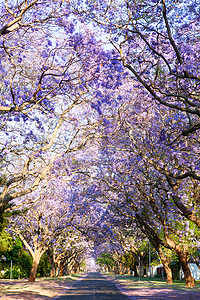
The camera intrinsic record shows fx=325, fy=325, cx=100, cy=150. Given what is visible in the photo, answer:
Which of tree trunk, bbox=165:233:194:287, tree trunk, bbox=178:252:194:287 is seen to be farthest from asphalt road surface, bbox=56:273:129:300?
tree trunk, bbox=178:252:194:287

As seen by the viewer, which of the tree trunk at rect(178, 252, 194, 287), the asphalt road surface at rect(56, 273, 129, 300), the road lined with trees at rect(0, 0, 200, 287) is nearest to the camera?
the road lined with trees at rect(0, 0, 200, 287)

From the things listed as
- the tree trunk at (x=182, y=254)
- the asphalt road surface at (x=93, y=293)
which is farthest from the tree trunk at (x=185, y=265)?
the asphalt road surface at (x=93, y=293)

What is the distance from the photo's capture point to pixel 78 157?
20250 mm

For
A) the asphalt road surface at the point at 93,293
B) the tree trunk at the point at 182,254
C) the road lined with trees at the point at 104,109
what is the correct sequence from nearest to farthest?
the road lined with trees at the point at 104,109
the asphalt road surface at the point at 93,293
the tree trunk at the point at 182,254

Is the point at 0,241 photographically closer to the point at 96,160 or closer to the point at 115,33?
the point at 96,160

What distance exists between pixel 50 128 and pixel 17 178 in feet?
14.2

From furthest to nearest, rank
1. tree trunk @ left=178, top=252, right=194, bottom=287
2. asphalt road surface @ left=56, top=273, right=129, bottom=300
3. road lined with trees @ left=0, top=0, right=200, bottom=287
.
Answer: tree trunk @ left=178, top=252, right=194, bottom=287, asphalt road surface @ left=56, top=273, right=129, bottom=300, road lined with trees @ left=0, top=0, right=200, bottom=287

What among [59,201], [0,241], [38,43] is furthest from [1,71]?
[59,201]

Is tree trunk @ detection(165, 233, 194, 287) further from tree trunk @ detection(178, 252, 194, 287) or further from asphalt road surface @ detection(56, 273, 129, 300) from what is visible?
asphalt road surface @ detection(56, 273, 129, 300)

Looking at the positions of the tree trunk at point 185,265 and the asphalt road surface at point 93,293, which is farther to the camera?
the tree trunk at point 185,265

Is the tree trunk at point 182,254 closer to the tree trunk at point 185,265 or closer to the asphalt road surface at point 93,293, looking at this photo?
the tree trunk at point 185,265

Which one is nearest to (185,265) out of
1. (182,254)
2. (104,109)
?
(182,254)

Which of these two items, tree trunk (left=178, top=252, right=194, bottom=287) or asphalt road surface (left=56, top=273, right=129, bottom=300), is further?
tree trunk (left=178, top=252, right=194, bottom=287)

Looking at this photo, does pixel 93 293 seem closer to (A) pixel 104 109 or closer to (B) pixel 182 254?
(B) pixel 182 254
